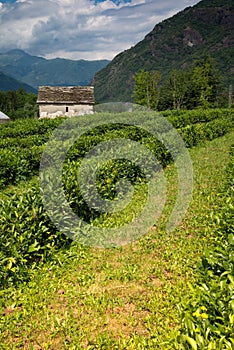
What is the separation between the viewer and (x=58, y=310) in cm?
414

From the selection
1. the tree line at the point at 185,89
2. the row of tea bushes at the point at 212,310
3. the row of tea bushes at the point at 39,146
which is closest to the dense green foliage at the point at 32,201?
the row of tea bushes at the point at 39,146

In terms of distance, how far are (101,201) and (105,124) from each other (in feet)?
46.8

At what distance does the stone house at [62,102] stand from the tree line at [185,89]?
49.1 ft

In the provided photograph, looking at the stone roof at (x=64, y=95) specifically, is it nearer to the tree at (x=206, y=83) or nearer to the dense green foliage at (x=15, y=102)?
the tree at (x=206, y=83)

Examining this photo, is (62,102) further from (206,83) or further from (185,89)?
(185,89)

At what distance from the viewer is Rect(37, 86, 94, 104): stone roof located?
3822cm

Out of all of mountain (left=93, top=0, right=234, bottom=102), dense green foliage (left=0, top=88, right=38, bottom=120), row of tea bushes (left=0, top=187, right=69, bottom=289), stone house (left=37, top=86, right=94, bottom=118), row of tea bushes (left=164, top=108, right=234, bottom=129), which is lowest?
row of tea bushes (left=0, top=187, right=69, bottom=289)

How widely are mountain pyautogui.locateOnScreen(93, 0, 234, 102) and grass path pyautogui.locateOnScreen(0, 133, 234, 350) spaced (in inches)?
4993

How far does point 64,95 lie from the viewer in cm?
3841

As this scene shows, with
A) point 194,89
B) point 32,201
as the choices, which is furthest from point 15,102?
point 32,201

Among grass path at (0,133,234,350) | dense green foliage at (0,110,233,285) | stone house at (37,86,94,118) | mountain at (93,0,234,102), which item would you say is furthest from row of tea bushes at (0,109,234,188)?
mountain at (93,0,234,102)

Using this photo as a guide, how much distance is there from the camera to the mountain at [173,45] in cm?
13988

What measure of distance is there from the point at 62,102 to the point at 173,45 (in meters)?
140

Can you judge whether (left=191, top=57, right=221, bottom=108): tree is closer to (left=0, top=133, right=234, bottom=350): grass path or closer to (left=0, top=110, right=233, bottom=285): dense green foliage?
(left=0, top=110, right=233, bottom=285): dense green foliage
